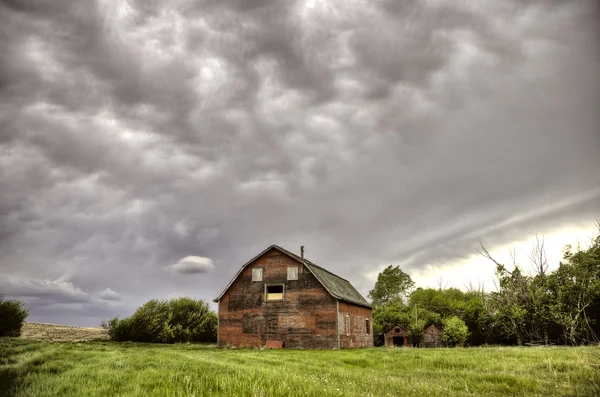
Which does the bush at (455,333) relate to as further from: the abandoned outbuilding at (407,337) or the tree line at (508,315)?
the abandoned outbuilding at (407,337)

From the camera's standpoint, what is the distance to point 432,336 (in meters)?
52.9

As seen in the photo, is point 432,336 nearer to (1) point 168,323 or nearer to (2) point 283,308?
(2) point 283,308

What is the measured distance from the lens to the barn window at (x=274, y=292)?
34.6 metres

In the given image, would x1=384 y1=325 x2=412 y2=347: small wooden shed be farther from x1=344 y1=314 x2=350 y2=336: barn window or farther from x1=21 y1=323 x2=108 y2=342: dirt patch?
x1=21 y1=323 x2=108 y2=342: dirt patch

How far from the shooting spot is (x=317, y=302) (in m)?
33.2

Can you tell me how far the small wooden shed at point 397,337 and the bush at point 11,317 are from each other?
139ft

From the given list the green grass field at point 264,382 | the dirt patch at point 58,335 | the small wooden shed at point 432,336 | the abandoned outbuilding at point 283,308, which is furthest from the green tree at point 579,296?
the dirt patch at point 58,335

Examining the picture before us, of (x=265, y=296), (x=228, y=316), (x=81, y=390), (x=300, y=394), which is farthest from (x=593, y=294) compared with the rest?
(x=81, y=390)

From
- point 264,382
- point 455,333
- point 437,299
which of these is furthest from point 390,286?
point 264,382

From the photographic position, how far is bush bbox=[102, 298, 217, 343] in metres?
38.0

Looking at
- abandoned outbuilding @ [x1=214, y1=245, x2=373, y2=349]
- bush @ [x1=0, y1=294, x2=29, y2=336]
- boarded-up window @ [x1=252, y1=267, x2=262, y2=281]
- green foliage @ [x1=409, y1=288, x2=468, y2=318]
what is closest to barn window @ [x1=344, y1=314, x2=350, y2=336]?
abandoned outbuilding @ [x1=214, y1=245, x2=373, y2=349]

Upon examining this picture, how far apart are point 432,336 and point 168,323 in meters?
34.5

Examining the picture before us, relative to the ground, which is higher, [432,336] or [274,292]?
[274,292]

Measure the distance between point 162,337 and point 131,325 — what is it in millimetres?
3451
